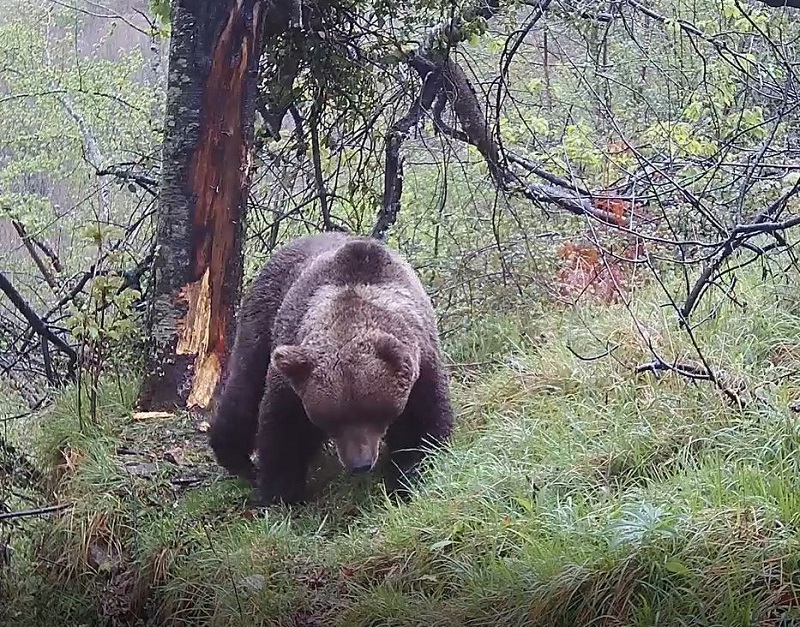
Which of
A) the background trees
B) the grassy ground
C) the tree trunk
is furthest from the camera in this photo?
the tree trunk

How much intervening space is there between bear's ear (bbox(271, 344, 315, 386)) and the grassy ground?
601mm

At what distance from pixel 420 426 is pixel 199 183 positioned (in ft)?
5.87

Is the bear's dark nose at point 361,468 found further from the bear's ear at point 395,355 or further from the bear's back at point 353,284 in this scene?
the bear's back at point 353,284

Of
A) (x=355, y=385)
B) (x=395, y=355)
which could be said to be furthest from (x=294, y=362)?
(x=395, y=355)

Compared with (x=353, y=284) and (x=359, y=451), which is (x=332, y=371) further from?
(x=353, y=284)

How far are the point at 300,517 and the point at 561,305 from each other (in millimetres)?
2318

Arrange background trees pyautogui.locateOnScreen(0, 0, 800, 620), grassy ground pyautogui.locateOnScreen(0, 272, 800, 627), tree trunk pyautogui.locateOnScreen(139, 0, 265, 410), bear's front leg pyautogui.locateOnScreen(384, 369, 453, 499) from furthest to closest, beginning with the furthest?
tree trunk pyautogui.locateOnScreen(139, 0, 265, 410)
bear's front leg pyautogui.locateOnScreen(384, 369, 453, 499)
background trees pyautogui.locateOnScreen(0, 0, 800, 620)
grassy ground pyautogui.locateOnScreen(0, 272, 800, 627)

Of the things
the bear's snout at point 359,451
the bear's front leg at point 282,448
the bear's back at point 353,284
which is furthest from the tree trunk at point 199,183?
the bear's snout at point 359,451

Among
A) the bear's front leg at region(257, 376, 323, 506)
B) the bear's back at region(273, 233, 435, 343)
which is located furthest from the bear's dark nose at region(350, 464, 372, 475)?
the bear's back at region(273, 233, 435, 343)

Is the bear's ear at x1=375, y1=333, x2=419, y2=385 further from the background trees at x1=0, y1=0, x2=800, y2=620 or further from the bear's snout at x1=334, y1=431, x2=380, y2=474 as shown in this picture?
the background trees at x1=0, y1=0, x2=800, y2=620

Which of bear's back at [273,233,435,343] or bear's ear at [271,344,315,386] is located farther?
bear's back at [273,233,435,343]

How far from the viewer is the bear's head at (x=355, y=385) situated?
404 cm

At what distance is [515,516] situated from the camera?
3.56 m

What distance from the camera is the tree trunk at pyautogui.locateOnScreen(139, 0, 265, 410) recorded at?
17.1 feet
